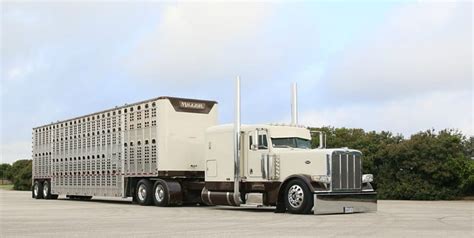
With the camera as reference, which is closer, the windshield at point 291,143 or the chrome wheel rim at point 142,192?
the windshield at point 291,143

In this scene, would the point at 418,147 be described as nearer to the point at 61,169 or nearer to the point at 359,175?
the point at 359,175

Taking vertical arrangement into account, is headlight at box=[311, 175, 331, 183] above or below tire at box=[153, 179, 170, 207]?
above

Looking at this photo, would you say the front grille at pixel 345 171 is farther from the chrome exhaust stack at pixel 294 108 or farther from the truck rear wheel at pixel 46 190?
the truck rear wheel at pixel 46 190

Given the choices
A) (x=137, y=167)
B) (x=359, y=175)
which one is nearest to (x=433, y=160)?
(x=359, y=175)

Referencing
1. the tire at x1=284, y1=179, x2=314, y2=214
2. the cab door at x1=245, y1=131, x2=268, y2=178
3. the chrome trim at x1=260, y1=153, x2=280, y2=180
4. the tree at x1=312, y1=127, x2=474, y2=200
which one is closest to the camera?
the tire at x1=284, y1=179, x2=314, y2=214

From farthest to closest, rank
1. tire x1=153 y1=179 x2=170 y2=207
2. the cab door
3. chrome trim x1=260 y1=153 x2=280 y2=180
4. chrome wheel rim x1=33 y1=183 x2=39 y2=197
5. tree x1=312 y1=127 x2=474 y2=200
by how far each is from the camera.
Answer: chrome wheel rim x1=33 y1=183 x2=39 y2=197 → tree x1=312 y1=127 x2=474 y2=200 → tire x1=153 y1=179 x2=170 y2=207 → the cab door → chrome trim x1=260 y1=153 x2=280 y2=180

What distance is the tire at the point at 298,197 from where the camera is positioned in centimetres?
1836

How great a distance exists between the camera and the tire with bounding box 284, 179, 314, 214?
18.4 meters

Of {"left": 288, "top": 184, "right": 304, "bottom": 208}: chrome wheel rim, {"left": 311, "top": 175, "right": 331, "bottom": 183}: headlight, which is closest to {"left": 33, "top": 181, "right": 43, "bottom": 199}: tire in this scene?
{"left": 288, "top": 184, "right": 304, "bottom": 208}: chrome wheel rim

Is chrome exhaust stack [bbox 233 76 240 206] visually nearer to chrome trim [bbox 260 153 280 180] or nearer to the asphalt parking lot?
chrome trim [bbox 260 153 280 180]

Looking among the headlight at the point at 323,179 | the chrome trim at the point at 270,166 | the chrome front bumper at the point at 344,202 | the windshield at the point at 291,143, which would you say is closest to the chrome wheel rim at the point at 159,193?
the chrome trim at the point at 270,166

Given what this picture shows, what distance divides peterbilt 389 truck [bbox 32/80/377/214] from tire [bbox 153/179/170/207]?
4 centimetres

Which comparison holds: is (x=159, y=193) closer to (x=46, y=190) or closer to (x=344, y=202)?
(x=344, y=202)

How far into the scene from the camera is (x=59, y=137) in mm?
32500
